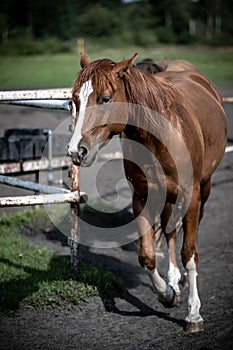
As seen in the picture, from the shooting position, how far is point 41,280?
4.95 meters

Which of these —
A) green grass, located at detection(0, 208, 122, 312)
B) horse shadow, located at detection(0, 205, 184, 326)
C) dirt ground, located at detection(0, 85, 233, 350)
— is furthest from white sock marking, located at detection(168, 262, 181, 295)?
green grass, located at detection(0, 208, 122, 312)

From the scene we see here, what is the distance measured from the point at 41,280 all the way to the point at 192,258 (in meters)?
1.30

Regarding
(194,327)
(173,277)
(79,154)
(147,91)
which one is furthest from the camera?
(173,277)

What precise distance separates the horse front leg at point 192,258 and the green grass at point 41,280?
2.60 ft

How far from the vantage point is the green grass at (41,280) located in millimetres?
4559

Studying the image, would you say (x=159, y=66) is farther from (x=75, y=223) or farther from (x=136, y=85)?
(x=136, y=85)

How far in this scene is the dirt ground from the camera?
394 centimetres

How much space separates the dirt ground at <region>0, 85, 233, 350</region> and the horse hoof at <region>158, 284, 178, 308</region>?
8 centimetres

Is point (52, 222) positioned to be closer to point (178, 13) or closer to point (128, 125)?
point (128, 125)

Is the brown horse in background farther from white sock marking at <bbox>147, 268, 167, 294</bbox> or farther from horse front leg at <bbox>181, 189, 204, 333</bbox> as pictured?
white sock marking at <bbox>147, 268, 167, 294</bbox>

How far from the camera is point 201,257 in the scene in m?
6.14

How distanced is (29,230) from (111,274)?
1.80 m


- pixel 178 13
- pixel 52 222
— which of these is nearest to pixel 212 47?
pixel 178 13

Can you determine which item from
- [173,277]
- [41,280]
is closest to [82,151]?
[41,280]
